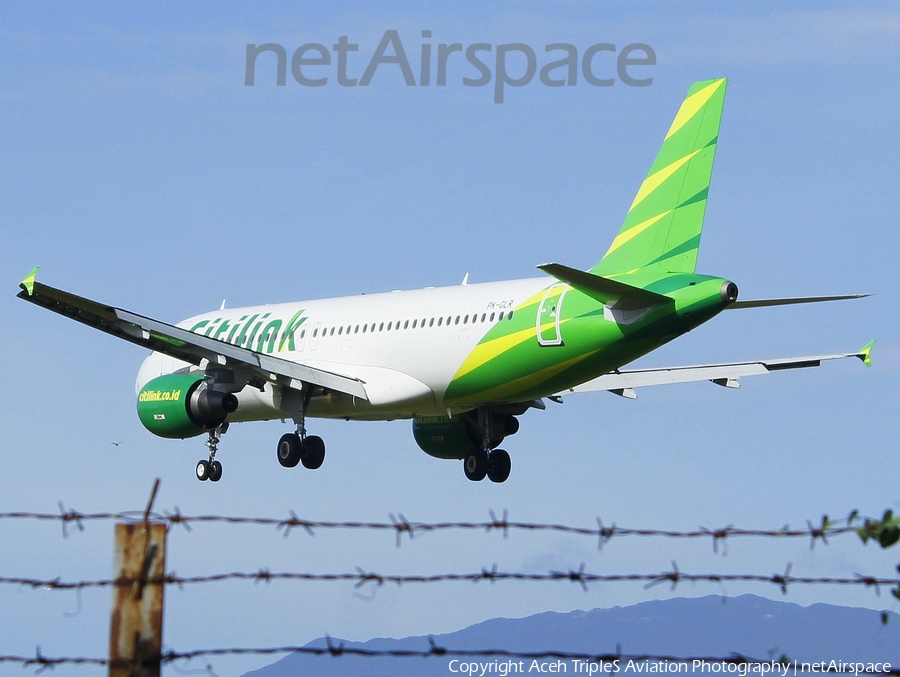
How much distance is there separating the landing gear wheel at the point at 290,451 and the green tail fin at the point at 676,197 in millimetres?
8760

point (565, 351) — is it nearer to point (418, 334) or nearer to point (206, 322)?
point (418, 334)

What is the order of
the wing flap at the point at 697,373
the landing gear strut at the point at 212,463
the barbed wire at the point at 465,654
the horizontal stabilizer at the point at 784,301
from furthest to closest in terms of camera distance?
the landing gear strut at the point at 212,463, the wing flap at the point at 697,373, the horizontal stabilizer at the point at 784,301, the barbed wire at the point at 465,654

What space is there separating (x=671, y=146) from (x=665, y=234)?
7.08 feet

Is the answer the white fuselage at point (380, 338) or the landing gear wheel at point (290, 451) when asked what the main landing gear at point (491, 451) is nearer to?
the white fuselage at point (380, 338)

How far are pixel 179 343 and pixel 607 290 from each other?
10749 mm

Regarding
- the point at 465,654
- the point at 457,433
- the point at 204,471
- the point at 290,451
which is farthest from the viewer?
the point at 204,471

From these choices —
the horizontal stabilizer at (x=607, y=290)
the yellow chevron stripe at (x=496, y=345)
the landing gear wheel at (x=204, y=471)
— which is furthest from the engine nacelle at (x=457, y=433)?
the horizontal stabilizer at (x=607, y=290)

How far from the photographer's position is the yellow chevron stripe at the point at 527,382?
29.3 metres

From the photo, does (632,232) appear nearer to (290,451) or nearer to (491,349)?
(491,349)

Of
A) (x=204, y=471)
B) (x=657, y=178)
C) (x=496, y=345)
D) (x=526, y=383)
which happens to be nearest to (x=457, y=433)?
(x=526, y=383)

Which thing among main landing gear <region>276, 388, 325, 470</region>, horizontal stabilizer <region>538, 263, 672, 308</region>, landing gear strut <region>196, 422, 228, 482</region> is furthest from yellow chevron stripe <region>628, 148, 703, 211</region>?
landing gear strut <region>196, 422, 228, 482</region>

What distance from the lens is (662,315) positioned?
27328 mm

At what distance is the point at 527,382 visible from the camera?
30.3 m

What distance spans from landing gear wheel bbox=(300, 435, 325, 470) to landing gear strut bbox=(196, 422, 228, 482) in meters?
3.85
